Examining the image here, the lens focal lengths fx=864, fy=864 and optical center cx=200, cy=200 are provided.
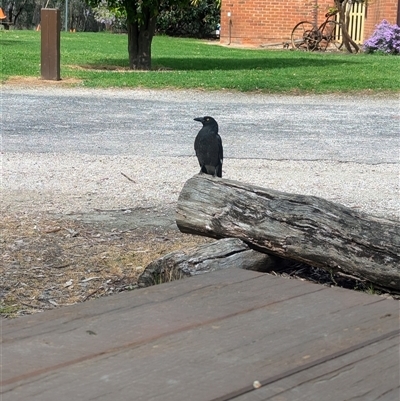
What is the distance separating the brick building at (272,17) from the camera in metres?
30.3

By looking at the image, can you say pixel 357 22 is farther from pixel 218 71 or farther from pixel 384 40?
pixel 218 71

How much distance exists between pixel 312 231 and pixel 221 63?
17316 mm

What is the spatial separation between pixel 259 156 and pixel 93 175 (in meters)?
2.00

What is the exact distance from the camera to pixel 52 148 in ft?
30.4

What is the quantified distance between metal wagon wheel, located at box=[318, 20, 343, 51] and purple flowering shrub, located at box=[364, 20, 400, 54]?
1495 millimetres

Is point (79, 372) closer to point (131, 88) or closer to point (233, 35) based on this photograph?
point (131, 88)

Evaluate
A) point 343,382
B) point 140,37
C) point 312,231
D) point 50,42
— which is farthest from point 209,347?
point 140,37

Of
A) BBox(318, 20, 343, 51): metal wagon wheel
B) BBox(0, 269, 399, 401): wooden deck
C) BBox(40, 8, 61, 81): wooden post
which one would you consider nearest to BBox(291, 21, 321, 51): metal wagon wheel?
BBox(318, 20, 343, 51): metal wagon wheel

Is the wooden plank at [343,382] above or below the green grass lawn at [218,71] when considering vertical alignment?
above

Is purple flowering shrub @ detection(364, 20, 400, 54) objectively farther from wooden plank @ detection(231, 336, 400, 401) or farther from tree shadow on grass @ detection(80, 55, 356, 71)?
wooden plank @ detection(231, 336, 400, 401)

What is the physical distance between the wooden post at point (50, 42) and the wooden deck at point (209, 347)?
1398 cm

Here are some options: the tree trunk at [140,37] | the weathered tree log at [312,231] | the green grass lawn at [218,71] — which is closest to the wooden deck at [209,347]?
the weathered tree log at [312,231]

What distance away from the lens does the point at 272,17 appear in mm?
30594

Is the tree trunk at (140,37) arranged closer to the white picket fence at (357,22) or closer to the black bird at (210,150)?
the black bird at (210,150)
